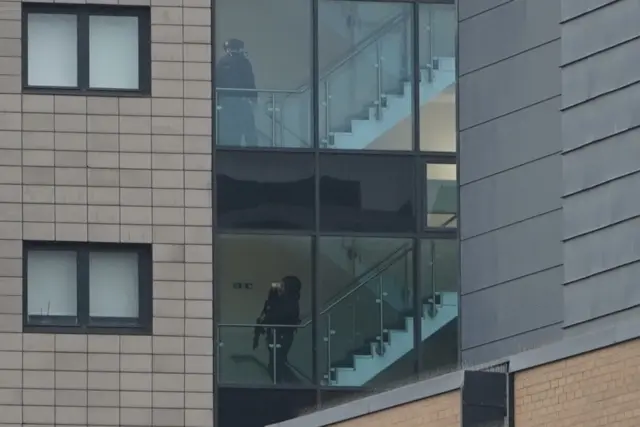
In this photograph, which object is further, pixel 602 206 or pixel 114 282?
pixel 114 282

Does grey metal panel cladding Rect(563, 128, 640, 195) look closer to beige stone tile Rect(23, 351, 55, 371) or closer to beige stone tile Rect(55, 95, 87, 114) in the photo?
beige stone tile Rect(55, 95, 87, 114)

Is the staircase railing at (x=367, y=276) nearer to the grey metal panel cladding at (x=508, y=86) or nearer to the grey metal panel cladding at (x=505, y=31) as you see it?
the grey metal panel cladding at (x=508, y=86)

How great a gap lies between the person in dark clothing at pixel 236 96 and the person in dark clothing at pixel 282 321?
192 centimetres

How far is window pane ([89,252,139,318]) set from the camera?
34625 millimetres

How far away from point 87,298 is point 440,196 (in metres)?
4.77

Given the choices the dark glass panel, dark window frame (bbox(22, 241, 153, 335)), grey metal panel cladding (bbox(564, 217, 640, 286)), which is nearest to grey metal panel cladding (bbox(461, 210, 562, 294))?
the dark glass panel

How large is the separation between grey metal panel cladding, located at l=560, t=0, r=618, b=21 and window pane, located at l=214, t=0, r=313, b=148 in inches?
138

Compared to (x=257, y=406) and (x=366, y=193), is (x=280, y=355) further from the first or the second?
(x=366, y=193)

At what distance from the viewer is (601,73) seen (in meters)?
32.8

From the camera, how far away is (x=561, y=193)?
36.3 metres

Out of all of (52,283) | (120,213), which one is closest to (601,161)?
(120,213)

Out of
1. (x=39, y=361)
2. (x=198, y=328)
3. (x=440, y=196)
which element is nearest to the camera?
(x=39, y=361)

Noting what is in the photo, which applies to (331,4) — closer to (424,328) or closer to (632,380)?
(424,328)

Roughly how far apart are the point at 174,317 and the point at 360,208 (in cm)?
281
